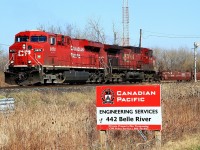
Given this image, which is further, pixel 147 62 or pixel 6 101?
pixel 147 62

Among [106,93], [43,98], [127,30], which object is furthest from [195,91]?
[127,30]

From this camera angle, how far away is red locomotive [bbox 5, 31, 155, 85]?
70.9 ft

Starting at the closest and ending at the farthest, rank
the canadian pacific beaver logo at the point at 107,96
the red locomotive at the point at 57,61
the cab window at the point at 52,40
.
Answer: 1. the canadian pacific beaver logo at the point at 107,96
2. the red locomotive at the point at 57,61
3. the cab window at the point at 52,40

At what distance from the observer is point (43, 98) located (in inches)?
593

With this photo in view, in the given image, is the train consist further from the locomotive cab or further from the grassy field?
the grassy field

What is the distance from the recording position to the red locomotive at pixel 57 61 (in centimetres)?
2161

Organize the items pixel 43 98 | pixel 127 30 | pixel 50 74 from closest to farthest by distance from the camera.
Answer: pixel 43 98 < pixel 50 74 < pixel 127 30

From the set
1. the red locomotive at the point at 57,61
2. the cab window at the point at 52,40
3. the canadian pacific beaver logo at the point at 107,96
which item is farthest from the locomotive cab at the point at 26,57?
the canadian pacific beaver logo at the point at 107,96

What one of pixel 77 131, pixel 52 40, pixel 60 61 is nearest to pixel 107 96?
pixel 77 131

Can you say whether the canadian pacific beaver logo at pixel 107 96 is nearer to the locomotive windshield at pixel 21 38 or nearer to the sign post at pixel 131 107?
the sign post at pixel 131 107

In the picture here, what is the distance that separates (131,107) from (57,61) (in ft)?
54.3

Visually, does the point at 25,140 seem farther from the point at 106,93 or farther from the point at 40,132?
the point at 106,93

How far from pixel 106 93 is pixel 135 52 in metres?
28.9

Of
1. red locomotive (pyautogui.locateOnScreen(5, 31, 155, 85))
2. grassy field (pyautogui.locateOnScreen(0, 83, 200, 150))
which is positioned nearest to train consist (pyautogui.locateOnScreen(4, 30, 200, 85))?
red locomotive (pyautogui.locateOnScreen(5, 31, 155, 85))
